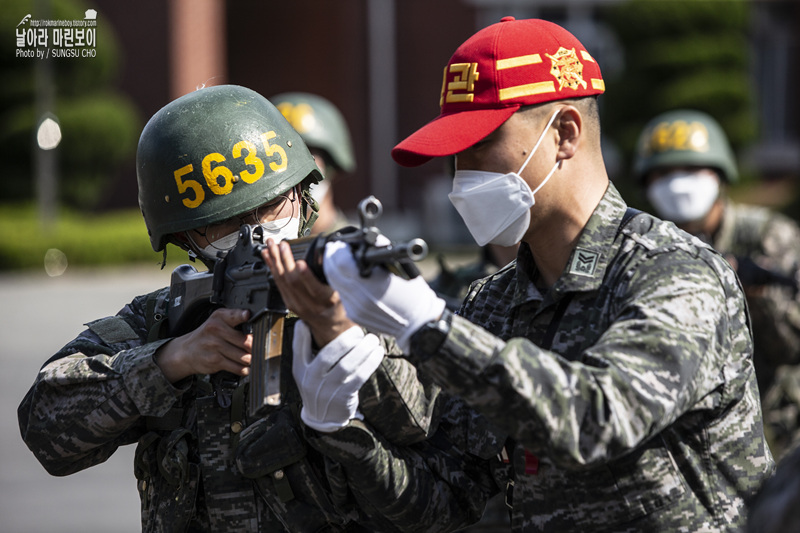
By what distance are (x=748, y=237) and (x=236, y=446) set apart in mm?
4710

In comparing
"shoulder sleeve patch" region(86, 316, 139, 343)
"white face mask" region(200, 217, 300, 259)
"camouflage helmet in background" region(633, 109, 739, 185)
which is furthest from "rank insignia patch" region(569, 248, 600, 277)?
"camouflage helmet in background" region(633, 109, 739, 185)

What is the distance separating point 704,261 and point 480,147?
0.63 metres

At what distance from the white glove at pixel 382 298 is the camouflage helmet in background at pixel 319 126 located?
162 inches

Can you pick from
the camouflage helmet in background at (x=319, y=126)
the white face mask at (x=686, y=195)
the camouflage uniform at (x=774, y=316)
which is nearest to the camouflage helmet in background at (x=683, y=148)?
the white face mask at (x=686, y=195)

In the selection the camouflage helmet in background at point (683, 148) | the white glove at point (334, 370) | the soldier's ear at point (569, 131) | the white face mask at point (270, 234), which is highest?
the soldier's ear at point (569, 131)

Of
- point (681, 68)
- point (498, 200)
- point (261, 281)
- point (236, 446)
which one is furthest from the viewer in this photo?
point (681, 68)

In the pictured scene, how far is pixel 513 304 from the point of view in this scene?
109 inches

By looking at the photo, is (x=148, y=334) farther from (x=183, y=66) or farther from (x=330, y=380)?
(x=183, y=66)

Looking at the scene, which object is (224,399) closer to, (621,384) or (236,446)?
(236,446)

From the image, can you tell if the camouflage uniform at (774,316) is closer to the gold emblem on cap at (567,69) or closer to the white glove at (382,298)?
the gold emblem on cap at (567,69)

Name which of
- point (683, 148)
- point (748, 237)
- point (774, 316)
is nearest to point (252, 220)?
point (774, 316)

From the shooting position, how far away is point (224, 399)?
309 cm

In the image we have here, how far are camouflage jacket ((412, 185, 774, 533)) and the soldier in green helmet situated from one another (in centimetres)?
28

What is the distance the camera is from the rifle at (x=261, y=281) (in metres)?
2.30
